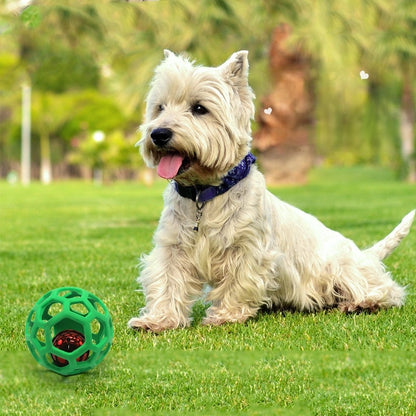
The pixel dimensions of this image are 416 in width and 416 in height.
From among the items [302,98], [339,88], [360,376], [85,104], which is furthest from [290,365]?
[85,104]

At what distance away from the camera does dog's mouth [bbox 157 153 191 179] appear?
4105mm

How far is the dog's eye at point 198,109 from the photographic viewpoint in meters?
4.16

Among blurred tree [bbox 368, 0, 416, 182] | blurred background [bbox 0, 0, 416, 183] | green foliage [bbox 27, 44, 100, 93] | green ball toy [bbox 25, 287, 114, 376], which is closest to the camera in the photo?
green ball toy [bbox 25, 287, 114, 376]

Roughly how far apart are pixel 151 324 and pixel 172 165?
924 millimetres

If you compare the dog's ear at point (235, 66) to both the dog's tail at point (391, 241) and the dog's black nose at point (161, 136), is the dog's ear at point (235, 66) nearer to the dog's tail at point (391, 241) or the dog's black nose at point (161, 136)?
the dog's black nose at point (161, 136)

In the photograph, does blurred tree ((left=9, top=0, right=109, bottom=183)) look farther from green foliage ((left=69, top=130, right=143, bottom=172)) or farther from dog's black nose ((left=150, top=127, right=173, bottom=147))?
green foliage ((left=69, top=130, right=143, bottom=172))

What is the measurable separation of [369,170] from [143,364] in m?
33.4

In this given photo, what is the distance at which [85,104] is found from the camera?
4244 cm

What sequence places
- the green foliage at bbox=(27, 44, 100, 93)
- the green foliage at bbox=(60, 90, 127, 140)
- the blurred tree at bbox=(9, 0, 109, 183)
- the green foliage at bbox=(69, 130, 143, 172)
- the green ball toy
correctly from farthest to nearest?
the green foliage at bbox=(60, 90, 127, 140) → the green foliage at bbox=(69, 130, 143, 172) → the green foliage at bbox=(27, 44, 100, 93) → the blurred tree at bbox=(9, 0, 109, 183) → the green ball toy

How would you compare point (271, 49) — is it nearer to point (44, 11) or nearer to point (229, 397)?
point (44, 11)

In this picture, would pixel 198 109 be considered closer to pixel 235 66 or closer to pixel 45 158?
pixel 235 66

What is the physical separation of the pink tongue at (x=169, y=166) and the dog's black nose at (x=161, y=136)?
0.11 m

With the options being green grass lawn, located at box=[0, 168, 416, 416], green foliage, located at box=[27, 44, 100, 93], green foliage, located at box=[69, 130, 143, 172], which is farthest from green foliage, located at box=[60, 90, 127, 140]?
green grass lawn, located at box=[0, 168, 416, 416]

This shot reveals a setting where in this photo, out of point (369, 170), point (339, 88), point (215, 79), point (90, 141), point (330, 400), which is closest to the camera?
point (330, 400)
